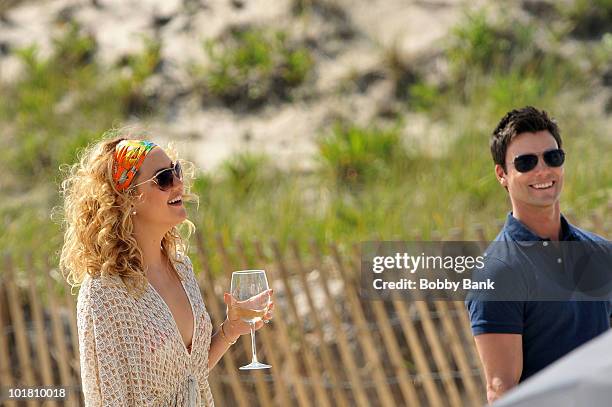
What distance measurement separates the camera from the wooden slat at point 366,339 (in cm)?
515

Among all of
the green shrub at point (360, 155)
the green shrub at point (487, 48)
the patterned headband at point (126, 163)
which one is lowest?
the patterned headband at point (126, 163)

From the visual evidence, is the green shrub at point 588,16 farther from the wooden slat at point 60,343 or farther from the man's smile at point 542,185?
the man's smile at point 542,185

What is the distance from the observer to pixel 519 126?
2.86 m

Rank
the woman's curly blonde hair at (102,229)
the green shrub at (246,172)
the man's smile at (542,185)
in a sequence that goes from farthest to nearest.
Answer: the green shrub at (246,172)
the man's smile at (542,185)
the woman's curly blonde hair at (102,229)

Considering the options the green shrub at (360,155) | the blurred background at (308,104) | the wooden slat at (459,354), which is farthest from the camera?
the green shrub at (360,155)

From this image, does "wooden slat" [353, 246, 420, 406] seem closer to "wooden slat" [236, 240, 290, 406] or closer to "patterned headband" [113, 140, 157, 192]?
"wooden slat" [236, 240, 290, 406]

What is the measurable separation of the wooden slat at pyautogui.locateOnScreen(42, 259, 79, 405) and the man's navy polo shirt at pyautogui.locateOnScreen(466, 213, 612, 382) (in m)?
3.07

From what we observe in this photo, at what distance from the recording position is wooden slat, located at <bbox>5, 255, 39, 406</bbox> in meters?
5.24

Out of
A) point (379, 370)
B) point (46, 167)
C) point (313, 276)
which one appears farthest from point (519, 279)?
point (46, 167)

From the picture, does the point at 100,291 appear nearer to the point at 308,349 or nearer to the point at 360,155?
the point at 308,349

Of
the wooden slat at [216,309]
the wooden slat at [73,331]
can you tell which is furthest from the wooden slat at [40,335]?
the wooden slat at [216,309]

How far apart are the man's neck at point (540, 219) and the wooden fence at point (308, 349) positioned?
236 centimetres

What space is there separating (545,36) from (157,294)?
7798mm

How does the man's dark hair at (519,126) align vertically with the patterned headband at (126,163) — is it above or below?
below
